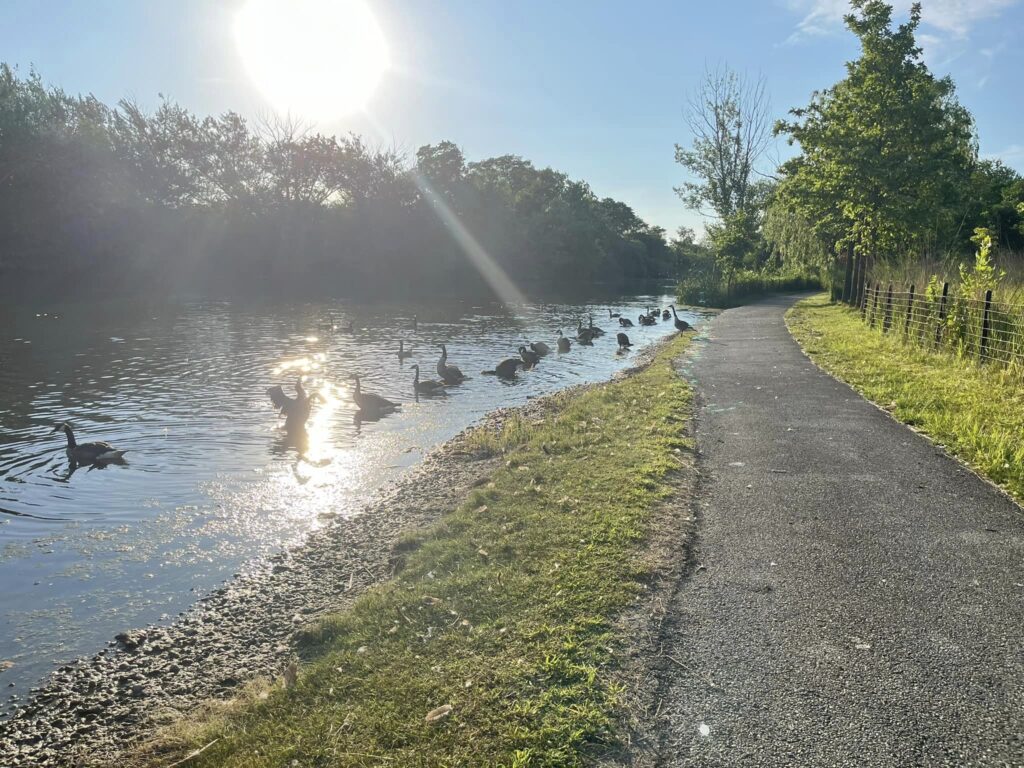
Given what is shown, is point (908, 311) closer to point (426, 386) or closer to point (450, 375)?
point (450, 375)

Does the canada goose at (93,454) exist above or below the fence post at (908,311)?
below

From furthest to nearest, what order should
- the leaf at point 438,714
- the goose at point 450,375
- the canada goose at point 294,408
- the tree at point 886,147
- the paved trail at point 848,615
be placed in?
the tree at point 886,147, the goose at point 450,375, the canada goose at point 294,408, the leaf at point 438,714, the paved trail at point 848,615

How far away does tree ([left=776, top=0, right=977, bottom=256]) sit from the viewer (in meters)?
24.6

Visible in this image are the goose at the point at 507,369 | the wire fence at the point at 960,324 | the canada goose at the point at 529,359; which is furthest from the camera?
the canada goose at the point at 529,359

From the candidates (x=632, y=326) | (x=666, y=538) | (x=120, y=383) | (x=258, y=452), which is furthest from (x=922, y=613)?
(x=632, y=326)

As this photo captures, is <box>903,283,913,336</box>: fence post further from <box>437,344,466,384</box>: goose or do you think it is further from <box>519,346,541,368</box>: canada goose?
<box>437,344,466,384</box>: goose

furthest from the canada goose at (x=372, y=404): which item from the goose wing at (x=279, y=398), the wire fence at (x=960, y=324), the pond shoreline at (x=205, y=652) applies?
the wire fence at (x=960, y=324)

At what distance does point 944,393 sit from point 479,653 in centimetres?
990

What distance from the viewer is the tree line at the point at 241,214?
51.1 m

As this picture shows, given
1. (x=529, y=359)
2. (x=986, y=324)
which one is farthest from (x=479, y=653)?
(x=529, y=359)

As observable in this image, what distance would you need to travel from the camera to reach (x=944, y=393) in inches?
426

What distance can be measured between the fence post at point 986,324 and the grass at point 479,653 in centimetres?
940

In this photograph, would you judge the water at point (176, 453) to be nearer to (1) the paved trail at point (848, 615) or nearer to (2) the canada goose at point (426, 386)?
(2) the canada goose at point (426, 386)

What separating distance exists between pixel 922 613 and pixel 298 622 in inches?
183
